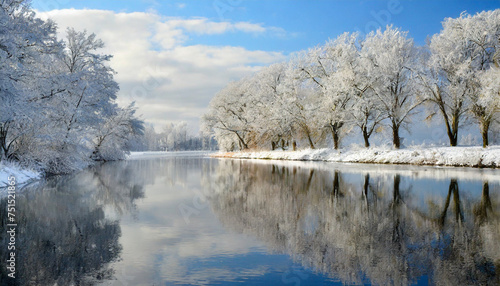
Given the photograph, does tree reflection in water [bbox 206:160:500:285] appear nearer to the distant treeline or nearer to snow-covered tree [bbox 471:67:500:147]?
snow-covered tree [bbox 471:67:500:147]

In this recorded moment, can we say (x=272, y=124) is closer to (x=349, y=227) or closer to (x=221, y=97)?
(x=221, y=97)

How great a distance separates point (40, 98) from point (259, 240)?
16953mm

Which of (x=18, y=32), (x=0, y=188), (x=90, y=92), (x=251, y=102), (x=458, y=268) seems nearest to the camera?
(x=458, y=268)

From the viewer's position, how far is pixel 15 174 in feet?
55.2

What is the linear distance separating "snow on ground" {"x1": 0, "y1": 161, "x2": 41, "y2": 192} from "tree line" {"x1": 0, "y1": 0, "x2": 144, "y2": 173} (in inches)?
37.7

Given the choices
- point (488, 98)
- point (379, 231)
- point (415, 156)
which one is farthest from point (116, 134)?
point (379, 231)

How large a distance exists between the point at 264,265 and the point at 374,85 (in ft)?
115

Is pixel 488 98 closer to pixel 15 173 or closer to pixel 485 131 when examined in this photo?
pixel 485 131

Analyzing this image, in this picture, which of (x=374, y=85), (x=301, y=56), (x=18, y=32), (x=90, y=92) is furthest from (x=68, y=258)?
(x=301, y=56)

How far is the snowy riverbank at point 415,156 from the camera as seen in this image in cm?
2500

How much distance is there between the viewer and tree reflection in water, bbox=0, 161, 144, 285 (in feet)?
15.3

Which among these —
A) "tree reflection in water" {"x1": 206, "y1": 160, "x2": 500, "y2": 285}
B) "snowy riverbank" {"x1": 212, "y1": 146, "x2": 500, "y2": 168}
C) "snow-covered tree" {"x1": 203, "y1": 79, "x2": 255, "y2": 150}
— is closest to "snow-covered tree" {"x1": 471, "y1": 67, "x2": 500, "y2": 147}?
"snowy riverbank" {"x1": 212, "y1": 146, "x2": 500, "y2": 168}

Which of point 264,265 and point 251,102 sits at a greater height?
point 251,102

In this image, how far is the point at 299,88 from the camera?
45406mm
